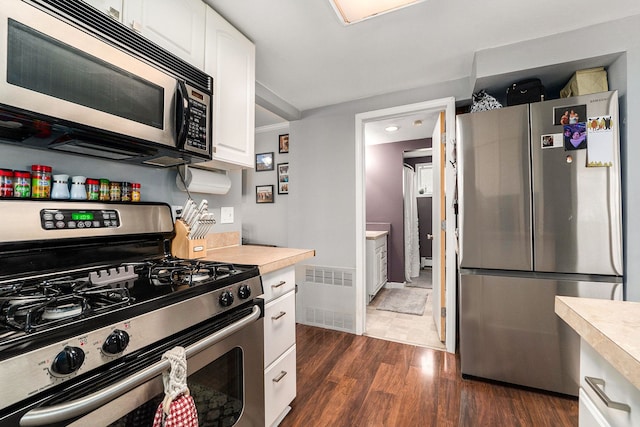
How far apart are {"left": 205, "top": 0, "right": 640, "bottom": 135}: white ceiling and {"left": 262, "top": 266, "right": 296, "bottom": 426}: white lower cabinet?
4.69 ft

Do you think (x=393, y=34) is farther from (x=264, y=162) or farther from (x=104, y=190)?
(x=264, y=162)

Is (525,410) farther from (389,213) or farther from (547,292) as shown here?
(389,213)

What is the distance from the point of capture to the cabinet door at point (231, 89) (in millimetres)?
1490

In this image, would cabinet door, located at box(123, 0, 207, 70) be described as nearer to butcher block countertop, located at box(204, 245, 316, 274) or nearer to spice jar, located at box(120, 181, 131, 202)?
spice jar, located at box(120, 181, 131, 202)

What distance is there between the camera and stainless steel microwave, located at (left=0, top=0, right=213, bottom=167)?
80cm

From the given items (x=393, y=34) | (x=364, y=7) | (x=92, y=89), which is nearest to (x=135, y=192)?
(x=92, y=89)

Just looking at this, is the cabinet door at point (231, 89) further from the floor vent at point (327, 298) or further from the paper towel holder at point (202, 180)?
the floor vent at point (327, 298)

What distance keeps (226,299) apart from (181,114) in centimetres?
81

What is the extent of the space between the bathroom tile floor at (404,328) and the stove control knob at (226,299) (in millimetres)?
1996

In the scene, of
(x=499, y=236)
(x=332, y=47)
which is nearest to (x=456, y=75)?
(x=332, y=47)

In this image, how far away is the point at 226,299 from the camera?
3.41 feet

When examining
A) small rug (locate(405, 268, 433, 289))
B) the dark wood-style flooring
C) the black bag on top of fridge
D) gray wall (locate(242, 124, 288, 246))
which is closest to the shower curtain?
small rug (locate(405, 268, 433, 289))

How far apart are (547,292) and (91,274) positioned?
2.41 metres

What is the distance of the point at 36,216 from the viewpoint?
1.00 meters
